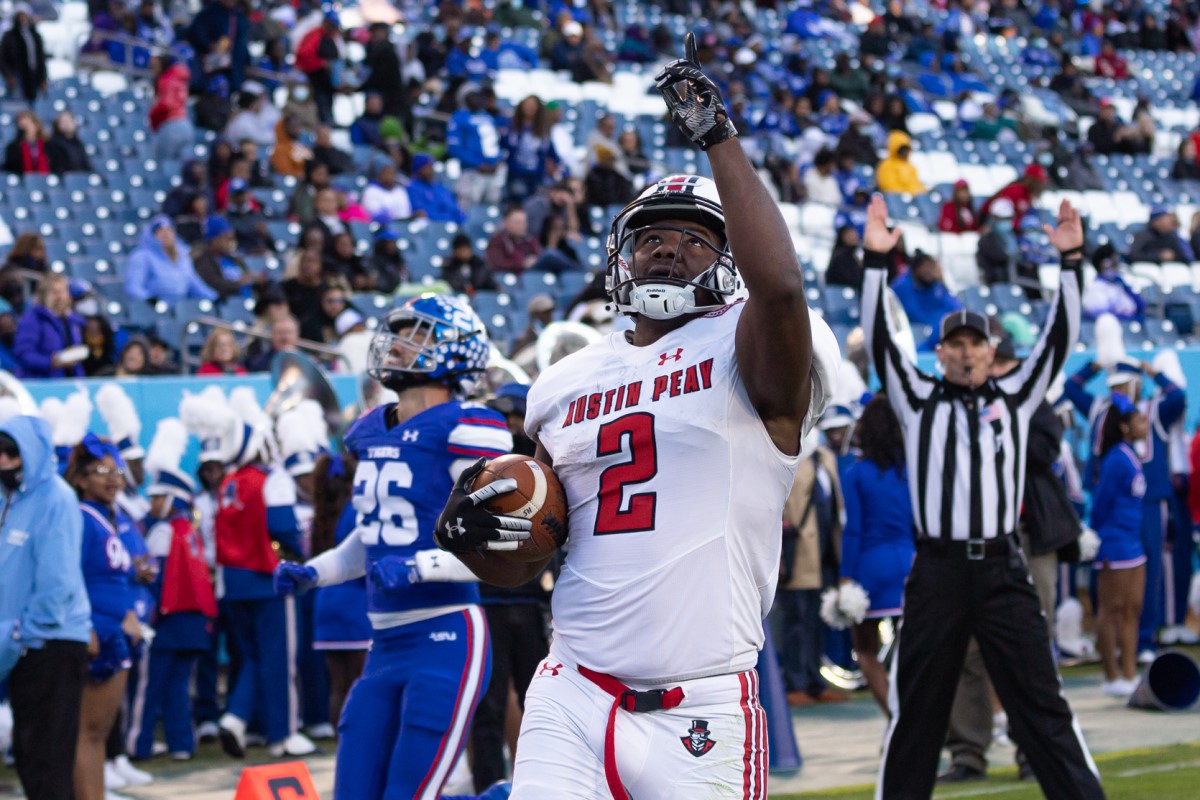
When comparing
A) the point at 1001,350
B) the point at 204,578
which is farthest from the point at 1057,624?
the point at 204,578

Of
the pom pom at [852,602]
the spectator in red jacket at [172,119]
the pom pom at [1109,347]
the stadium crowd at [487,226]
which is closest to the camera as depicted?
the pom pom at [852,602]

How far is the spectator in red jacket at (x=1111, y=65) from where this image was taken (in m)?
26.1

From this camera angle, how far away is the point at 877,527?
8844mm

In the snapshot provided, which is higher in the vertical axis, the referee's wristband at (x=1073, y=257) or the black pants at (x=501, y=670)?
the referee's wristband at (x=1073, y=257)

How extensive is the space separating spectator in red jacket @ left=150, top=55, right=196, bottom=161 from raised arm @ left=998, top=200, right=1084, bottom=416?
34.3 feet

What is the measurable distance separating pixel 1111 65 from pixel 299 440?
1988 centimetres

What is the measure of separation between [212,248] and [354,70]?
524 centimetres

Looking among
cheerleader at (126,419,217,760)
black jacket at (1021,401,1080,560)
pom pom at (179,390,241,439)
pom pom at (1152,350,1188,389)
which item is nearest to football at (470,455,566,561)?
black jacket at (1021,401,1080,560)

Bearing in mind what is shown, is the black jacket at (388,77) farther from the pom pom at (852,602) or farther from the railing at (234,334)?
the pom pom at (852,602)

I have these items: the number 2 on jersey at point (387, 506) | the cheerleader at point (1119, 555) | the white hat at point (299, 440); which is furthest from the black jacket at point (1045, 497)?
the number 2 on jersey at point (387, 506)

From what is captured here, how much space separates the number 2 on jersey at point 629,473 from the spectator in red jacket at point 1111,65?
24.1 metres

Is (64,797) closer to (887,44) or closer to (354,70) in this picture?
(354,70)

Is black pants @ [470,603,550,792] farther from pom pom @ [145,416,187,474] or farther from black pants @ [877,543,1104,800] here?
pom pom @ [145,416,187,474]

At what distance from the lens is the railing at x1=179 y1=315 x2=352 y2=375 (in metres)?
11.8
